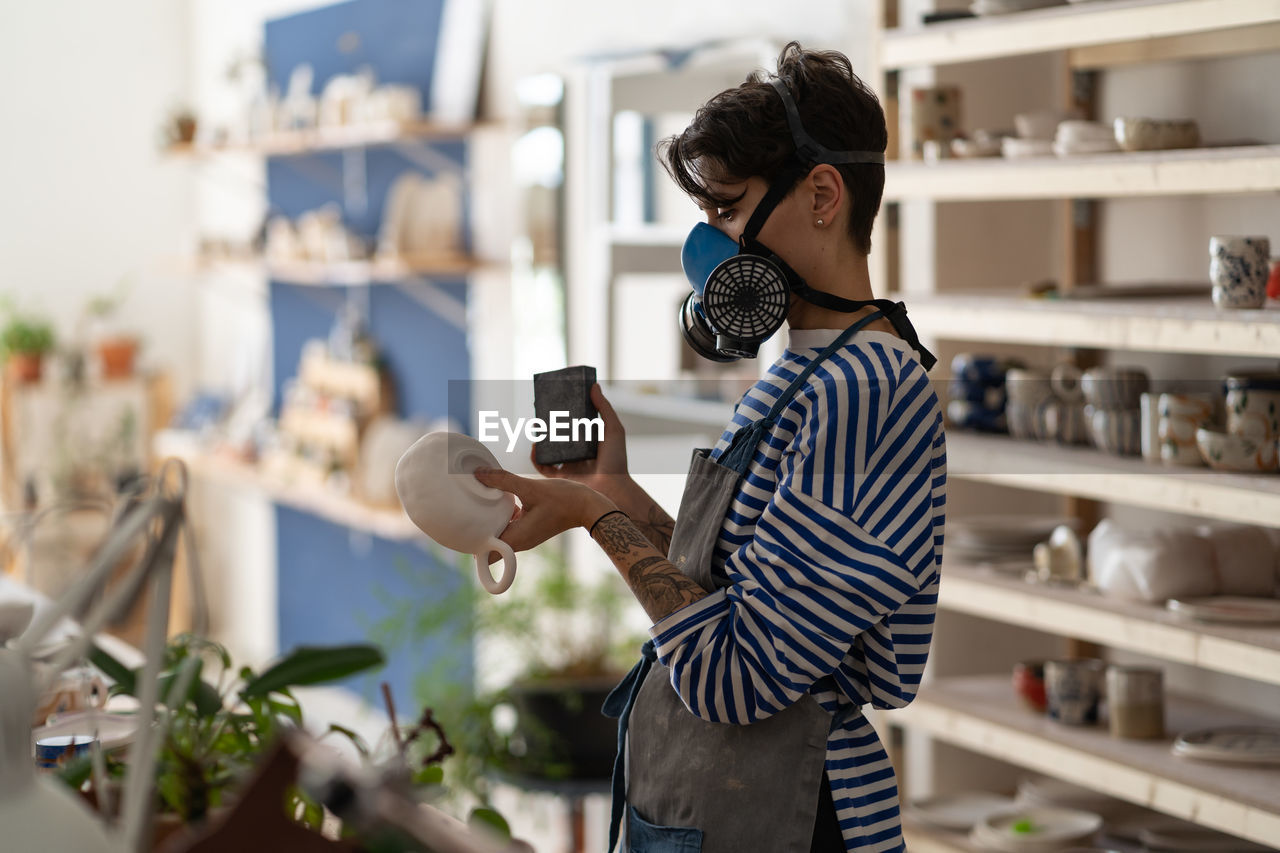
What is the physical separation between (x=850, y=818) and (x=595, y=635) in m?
1.97

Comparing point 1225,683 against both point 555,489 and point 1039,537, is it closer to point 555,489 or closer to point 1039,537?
point 1039,537

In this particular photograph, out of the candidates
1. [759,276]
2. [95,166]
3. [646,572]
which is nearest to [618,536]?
[646,572]

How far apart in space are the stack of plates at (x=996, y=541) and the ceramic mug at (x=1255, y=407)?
53 cm

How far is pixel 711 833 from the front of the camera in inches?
46.8

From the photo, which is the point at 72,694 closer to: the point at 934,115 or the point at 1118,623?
the point at 1118,623

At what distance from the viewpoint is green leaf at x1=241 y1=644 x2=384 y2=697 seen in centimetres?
130

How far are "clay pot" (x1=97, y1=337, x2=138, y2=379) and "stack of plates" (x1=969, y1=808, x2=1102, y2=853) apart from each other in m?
5.20

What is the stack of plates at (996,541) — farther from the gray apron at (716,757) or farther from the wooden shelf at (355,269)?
the wooden shelf at (355,269)

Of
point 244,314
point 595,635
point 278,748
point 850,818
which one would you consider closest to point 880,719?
point 595,635

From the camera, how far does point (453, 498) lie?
1166mm

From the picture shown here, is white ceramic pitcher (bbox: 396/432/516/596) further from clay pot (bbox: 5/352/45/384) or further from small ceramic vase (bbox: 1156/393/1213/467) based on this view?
clay pot (bbox: 5/352/45/384)

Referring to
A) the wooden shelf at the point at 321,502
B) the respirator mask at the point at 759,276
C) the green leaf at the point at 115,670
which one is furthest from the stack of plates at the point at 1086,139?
the wooden shelf at the point at 321,502

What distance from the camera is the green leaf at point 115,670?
1313 mm

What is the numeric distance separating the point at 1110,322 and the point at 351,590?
157 inches
